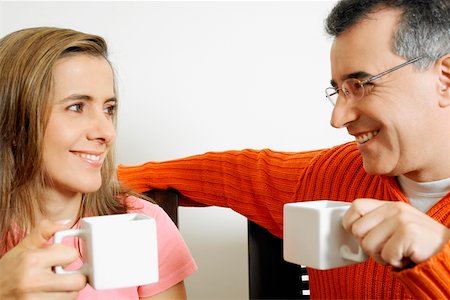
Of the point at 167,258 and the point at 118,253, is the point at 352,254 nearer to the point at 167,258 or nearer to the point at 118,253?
the point at 118,253

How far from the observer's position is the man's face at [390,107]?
126cm

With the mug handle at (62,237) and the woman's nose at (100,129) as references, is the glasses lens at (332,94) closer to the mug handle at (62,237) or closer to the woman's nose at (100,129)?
the woman's nose at (100,129)

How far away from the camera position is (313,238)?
1044 mm

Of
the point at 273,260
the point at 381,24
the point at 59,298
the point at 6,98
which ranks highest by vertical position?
the point at 381,24

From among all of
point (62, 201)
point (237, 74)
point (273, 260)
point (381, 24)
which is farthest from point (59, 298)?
point (237, 74)

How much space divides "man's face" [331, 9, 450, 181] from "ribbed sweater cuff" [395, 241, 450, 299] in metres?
0.35

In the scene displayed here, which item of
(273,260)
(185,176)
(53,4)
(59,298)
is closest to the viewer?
(59,298)

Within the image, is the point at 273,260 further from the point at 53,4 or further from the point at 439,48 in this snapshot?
the point at 53,4

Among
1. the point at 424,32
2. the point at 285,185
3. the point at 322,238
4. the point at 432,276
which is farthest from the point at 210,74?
the point at 432,276

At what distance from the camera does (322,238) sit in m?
1.03

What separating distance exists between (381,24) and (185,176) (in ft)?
2.21

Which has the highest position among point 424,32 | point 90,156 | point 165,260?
point 424,32

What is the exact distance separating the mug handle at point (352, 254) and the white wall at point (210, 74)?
38.6 inches

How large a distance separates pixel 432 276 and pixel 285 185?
2.20 ft
